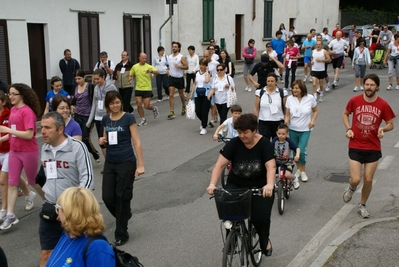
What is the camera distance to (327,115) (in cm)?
1494

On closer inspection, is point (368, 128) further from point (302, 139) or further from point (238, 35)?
point (238, 35)

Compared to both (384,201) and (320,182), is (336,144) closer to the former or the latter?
(320,182)

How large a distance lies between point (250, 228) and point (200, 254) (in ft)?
3.10

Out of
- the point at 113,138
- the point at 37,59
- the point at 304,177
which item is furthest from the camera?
the point at 37,59

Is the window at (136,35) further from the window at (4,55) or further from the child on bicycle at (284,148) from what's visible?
the child on bicycle at (284,148)

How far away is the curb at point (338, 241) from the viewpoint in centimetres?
600

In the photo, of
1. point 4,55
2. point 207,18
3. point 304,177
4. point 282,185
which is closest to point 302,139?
point 304,177

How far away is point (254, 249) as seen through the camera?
5840 millimetres

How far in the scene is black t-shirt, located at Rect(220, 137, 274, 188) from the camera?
5395 millimetres

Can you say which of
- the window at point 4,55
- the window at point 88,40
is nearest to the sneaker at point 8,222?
the window at point 4,55

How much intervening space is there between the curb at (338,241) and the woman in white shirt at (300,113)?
78.8 inches

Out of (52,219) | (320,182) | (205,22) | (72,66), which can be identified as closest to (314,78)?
(72,66)

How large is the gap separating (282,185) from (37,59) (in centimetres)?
972

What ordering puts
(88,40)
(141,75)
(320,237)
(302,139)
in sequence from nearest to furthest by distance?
(320,237) < (302,139) < (141,75) < (88,40)
